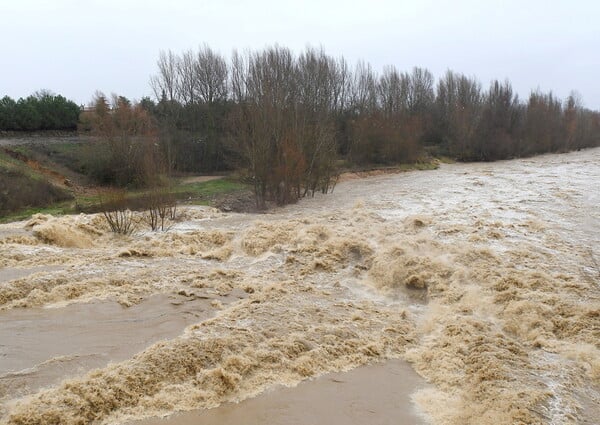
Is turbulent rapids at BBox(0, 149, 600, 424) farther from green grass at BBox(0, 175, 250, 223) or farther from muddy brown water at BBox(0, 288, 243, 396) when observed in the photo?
green grass at BBox(0, 175, 250, 223)

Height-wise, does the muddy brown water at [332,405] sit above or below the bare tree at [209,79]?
below

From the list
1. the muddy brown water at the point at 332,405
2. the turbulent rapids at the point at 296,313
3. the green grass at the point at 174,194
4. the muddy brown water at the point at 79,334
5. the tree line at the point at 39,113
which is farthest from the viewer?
the tree line at the point at 39,113

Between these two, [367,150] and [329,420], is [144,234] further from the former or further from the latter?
[367,150]

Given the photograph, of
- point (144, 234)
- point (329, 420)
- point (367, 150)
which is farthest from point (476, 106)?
point (329, 420)

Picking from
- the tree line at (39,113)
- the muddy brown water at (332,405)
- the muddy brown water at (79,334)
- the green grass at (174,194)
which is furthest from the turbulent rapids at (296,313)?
the tree line at (39,113)

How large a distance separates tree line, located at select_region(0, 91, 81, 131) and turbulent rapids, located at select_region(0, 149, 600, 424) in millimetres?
22851

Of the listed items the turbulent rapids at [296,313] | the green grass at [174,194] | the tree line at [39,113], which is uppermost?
the tree line at [39,113]

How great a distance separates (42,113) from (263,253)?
98.3 ft

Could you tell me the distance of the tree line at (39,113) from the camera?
33094 mm

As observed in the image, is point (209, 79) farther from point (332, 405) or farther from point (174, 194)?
point (332, 405)

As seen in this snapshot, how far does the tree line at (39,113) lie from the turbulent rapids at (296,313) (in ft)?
75.0

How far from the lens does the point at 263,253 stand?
1214 cm

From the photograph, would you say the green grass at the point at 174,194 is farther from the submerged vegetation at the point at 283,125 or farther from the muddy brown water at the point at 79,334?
the muddy brown water at the point at 79,334

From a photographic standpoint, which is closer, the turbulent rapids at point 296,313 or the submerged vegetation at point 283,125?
the turbulent rapids at point 296,313
